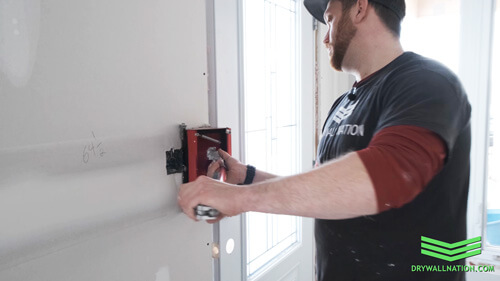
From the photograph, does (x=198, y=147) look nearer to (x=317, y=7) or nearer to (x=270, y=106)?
(x=270, y=106)

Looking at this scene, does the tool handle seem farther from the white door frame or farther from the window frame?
the window frame

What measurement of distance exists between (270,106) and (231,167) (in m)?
0.50

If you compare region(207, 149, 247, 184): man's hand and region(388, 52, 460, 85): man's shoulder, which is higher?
region(388, 52, 460, 85): man's shoulder

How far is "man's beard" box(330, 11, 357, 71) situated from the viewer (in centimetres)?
95

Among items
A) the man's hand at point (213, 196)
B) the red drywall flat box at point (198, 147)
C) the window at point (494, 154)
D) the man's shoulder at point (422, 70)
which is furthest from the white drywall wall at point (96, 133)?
the window at point (494, 154)

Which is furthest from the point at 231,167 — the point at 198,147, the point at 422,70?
the point at 422,70

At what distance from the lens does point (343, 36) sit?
38.5 inches

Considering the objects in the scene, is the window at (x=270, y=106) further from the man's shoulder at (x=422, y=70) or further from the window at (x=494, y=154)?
the window at (x=494, y=154)

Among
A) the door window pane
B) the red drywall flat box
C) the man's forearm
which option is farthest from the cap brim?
the door window pane

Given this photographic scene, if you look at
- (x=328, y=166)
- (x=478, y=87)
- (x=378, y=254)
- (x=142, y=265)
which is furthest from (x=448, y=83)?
(x=478, y=87)

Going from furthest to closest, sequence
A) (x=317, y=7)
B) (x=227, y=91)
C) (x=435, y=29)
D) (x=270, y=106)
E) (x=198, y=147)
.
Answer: (x=435, y=29), (x=270, y=106), (x=317, y=7), (x=227, y=91), (x=198, y=147)

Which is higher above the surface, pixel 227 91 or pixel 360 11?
pixel 360 11

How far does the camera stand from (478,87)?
6.63ft

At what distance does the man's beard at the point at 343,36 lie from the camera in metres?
0.95
